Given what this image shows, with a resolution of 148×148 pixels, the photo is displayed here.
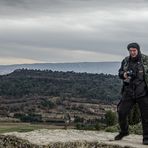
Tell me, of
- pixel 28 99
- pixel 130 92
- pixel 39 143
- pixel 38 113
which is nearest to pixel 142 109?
pixel 130 92

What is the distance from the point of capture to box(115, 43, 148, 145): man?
14078 mm

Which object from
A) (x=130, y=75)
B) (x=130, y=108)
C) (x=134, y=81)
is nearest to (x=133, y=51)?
(x=130, y=75)

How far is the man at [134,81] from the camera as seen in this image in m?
14.1

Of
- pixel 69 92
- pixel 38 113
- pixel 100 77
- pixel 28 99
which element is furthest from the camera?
pixel 100 77

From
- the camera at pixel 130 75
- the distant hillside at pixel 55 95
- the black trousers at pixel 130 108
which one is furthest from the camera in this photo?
the distant hillside at pixel 55 95

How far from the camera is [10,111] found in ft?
377

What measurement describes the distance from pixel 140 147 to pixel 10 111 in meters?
102

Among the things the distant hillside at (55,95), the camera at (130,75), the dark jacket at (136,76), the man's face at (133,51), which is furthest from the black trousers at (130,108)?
the distant hillside at (55,95)

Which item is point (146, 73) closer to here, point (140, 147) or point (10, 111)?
point (140, 147)

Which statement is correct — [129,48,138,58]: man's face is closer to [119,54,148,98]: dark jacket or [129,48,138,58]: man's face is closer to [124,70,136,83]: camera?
[119,54,148,98]: dark jacket

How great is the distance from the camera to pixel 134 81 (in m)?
14.2

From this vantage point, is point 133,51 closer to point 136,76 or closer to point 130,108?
point 136,76

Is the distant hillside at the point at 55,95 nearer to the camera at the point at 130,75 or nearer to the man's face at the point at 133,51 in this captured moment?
the camera at the point at 130,75

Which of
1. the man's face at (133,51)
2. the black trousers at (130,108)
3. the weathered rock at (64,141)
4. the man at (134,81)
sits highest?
the man's face at (133,51)
